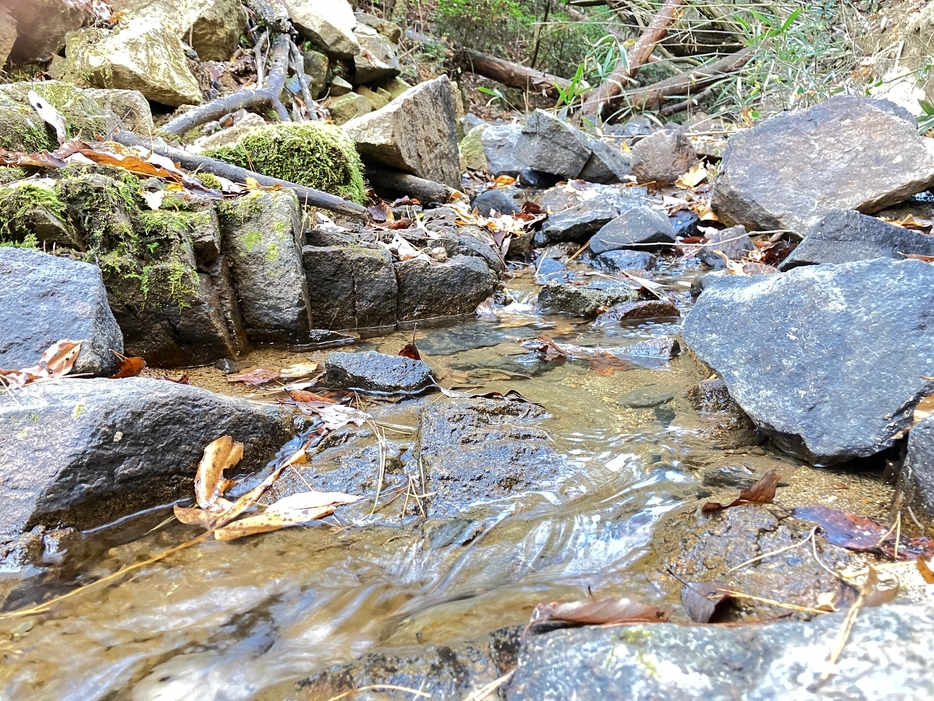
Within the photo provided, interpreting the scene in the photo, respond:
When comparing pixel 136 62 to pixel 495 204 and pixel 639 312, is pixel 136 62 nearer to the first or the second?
pixel 495 204

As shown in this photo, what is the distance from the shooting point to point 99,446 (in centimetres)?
159

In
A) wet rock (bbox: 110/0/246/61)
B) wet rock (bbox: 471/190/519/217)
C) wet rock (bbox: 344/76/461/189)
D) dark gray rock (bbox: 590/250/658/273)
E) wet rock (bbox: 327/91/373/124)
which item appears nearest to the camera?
dark gray rock (bbox: 590/250/658/273)

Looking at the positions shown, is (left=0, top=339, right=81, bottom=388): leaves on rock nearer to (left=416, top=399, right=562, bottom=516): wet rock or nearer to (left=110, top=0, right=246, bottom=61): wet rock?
(left=416, top=399, right=562, bottom=516): wet rock

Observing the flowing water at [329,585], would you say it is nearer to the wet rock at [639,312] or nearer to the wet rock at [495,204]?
the wet rock at [639,312]

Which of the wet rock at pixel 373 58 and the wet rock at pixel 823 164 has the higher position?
the wet rock at pixel 373 58

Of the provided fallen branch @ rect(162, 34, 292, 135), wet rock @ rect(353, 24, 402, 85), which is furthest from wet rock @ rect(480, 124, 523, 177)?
fallen branch @ rect(162, 34, 292, 135)

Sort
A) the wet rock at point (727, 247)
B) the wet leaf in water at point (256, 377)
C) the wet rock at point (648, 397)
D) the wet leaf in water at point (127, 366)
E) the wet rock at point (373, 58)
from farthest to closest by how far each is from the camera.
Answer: the wet rock at point (373, 58) < the wet rock at point (727, 247) < the wet leaf in water at point (256, 377) < the wet rock at point (648, 397) < the wet leaf in water at point (127, 366)

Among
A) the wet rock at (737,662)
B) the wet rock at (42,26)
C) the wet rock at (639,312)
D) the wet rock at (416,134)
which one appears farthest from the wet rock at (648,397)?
the wet rock at (42,26)

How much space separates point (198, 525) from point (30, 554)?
38 cm

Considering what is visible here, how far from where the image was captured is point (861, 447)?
61.2 inches

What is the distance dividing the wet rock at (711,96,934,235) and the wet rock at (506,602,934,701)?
13.8 feet

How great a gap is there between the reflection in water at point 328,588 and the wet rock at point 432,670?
55 millimetres

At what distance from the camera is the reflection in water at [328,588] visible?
119cm

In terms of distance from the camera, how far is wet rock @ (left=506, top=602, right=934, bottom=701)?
2.77 ft
